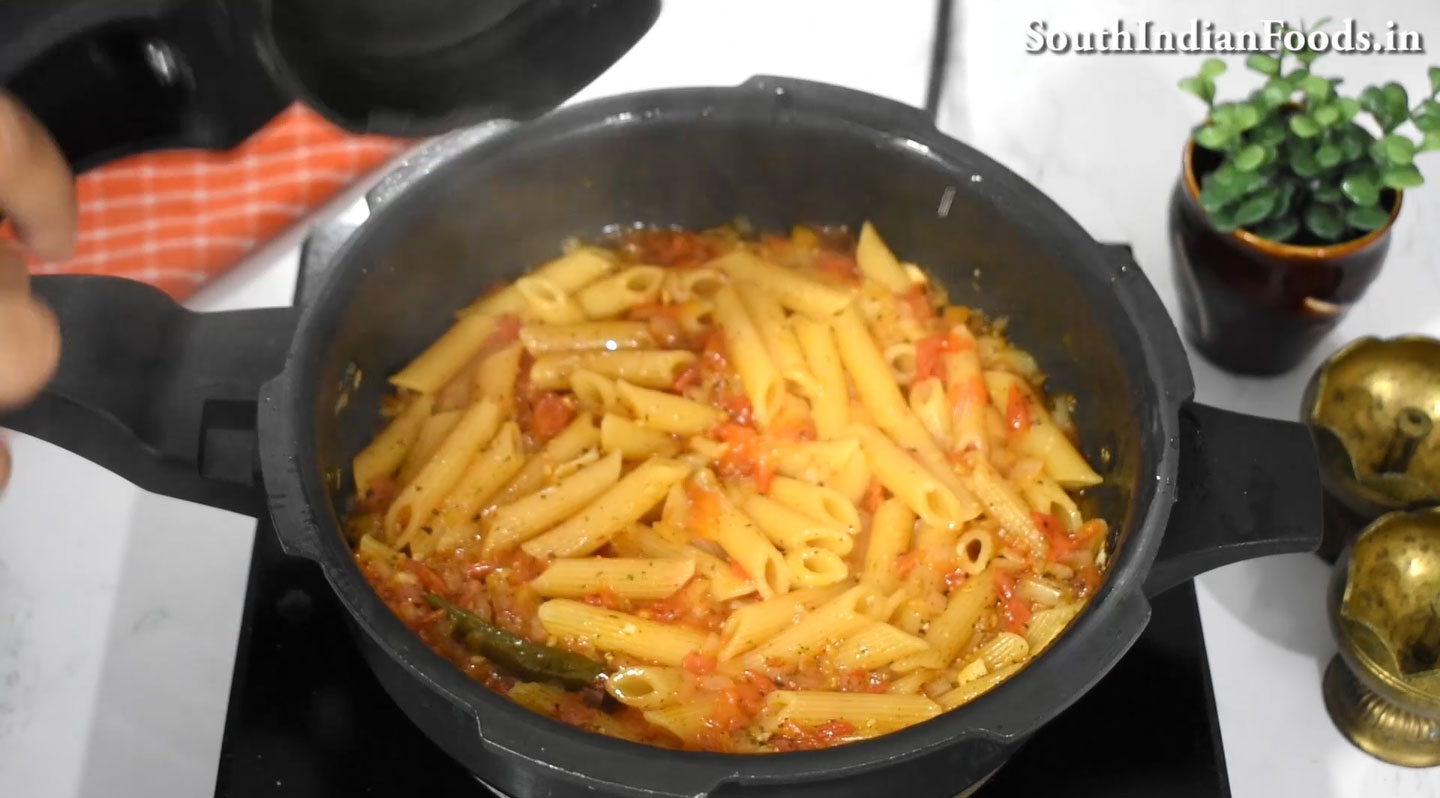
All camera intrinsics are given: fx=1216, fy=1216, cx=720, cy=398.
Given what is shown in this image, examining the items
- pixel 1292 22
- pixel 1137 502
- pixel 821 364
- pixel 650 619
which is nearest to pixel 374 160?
pixel 821 364

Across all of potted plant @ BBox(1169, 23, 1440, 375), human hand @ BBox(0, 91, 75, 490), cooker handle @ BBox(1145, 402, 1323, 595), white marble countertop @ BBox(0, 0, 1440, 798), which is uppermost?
human hand @ BBox(0, 91, 75, 490)

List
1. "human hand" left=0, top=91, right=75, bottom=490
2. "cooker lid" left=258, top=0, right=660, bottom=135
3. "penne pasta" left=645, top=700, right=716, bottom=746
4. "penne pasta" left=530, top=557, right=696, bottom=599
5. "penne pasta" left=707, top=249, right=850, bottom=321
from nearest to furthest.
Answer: "human hand" left=0, top=91, right=75, bottom=490
"cooker lid" left=258, top=0, right=660, bottom=135
"penne pasta" left=645, top=700, right=716, bottom=746
"penne pasta" left=530, top=557, right=696, bottom=599
"penne pasta" left=707, top=249, right=850, bottom=321

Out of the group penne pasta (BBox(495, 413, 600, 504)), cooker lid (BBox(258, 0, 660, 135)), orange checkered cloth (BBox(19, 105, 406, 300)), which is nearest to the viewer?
cooker lid (BBox(258, 0, 660, 135))

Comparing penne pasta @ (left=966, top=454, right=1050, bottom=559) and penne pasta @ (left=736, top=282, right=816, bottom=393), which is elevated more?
penne pasta @ (left=736, top=282, right=816, bottom=393)

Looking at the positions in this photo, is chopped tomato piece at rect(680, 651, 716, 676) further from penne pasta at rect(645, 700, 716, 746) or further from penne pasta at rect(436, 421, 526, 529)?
penne pasta at rect(436, 421, 526, 529)

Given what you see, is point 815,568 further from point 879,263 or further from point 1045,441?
point 879,263

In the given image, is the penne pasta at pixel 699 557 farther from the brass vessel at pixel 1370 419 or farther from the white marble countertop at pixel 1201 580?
the brass vessel at pixel 1370 419

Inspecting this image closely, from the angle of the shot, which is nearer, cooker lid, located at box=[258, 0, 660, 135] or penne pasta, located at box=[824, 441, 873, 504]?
cooker lid, located at box=[258, 0, 660, 135]

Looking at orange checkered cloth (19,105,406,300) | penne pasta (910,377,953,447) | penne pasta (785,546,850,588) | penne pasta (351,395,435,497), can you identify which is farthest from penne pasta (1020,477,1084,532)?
orange checkered cloth (19,105,406,300)

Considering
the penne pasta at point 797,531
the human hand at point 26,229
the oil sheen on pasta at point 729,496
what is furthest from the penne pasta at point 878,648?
the human hand at point 26,229

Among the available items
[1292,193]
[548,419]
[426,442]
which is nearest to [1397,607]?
[1292,193]
